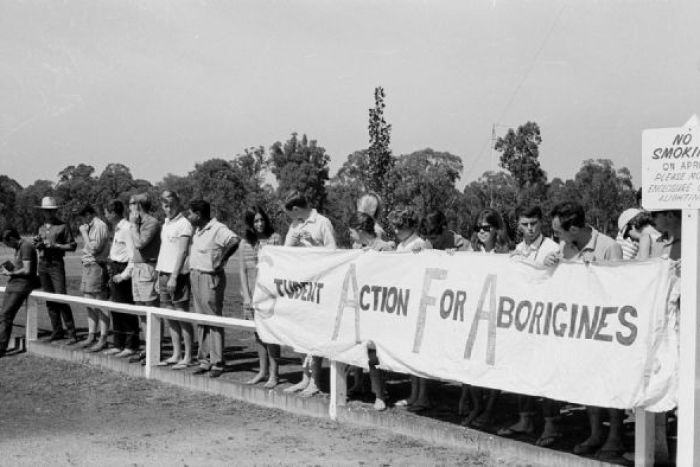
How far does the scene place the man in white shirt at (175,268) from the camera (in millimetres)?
10031

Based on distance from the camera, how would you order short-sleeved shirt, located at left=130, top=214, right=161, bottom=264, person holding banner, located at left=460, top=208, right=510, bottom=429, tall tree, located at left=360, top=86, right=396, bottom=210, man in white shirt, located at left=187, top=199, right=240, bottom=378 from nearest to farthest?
person holding banner, located at left=460, top=208, right=510, bottom=429
man in white shirt, located at left=187, top=199, right=240, bottom=378
short-sleeved shirt, located at left=130, top=214, right=161, bottom=264
tall tree, located at left=360, top=86, right=396, bottom=210

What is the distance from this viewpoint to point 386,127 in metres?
18.1

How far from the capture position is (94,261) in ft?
39.3

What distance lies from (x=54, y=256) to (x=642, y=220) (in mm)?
8371

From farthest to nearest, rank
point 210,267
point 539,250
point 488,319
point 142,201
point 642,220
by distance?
1. point 142,201
2. point 210,267
3. point 642,220
4. point 539,250
5. point 488,319

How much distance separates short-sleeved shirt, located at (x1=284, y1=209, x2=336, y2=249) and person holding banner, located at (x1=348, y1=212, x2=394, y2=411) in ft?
0.92

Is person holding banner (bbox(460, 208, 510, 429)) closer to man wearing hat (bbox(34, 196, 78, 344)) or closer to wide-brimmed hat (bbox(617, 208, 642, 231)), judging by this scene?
wide-brimmed hat (bbox(617, 208, 642, 231))

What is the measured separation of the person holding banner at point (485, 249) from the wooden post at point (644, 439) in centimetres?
162

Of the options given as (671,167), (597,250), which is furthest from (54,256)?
(671,167)

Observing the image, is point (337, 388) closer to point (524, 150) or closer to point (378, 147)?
point (378, 147)

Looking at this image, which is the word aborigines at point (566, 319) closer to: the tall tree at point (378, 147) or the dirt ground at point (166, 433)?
the dirt ground at point (166, 433)

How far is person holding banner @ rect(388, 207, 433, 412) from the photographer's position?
25.4 feet

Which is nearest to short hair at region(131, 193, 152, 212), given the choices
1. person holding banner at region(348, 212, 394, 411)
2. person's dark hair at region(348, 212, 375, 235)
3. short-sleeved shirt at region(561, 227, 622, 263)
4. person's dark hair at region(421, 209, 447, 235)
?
person holding banner at region(348, 212, 394, 411)

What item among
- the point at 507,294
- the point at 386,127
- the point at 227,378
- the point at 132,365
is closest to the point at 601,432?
the point at 507,294
